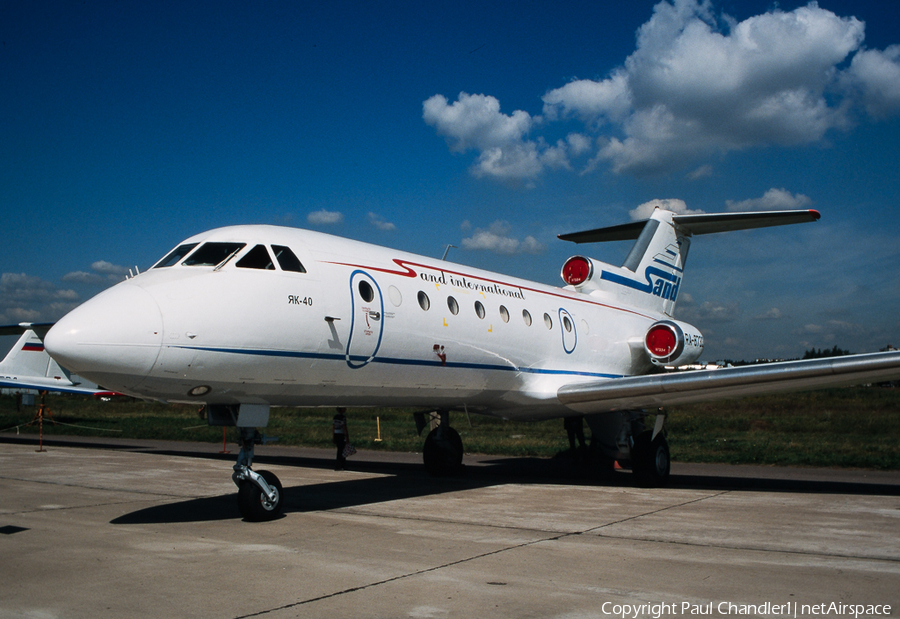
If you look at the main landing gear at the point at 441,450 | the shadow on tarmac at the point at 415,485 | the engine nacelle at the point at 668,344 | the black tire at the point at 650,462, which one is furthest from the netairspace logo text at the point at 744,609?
the engine nacelle at the point at 668,344

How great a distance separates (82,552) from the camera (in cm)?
662

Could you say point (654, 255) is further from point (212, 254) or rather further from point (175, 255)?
point (175, 255)

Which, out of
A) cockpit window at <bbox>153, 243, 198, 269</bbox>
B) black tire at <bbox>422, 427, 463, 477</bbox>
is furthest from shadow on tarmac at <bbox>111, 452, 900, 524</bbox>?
cockpit window at <bbox>153, 243, 198, 269</bbox>

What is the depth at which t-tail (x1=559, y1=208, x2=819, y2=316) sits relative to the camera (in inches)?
625

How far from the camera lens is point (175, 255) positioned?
8.41 m

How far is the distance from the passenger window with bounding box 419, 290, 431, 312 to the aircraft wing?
3546 mm

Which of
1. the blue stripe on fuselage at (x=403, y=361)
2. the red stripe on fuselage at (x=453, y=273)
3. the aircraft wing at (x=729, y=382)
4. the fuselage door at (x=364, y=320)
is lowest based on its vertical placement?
the aircraft wing at (x=729, y=382)

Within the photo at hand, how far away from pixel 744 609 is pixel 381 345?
18.3 feet

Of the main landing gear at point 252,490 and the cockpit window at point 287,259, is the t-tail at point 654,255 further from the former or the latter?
the main landing gear at point 252,490

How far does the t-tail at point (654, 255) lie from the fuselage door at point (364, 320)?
25.2 ft

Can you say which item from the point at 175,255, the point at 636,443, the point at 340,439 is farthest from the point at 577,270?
the point at 175,255

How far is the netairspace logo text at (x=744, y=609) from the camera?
4734mm

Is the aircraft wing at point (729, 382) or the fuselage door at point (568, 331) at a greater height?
the fuselage door at point (568, 331)

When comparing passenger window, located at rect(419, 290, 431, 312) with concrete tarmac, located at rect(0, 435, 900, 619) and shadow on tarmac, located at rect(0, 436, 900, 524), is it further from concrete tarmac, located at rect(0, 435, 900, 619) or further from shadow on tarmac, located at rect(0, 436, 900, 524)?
shadow on tarmac, located at rect(0, 436, 900, 524)
